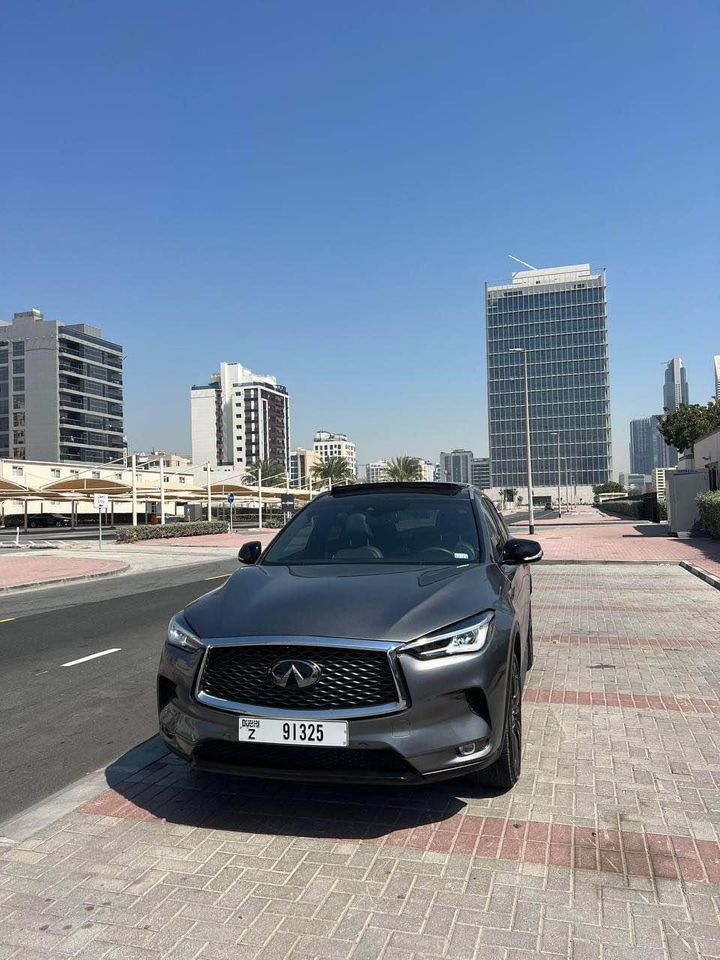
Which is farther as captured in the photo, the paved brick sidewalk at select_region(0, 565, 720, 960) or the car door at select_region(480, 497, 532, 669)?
the car door at select_region(480, 497, 532, 669)

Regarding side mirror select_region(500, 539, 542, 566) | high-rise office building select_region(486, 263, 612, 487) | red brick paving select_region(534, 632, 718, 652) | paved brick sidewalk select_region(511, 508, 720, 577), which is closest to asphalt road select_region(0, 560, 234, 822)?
side mirror select_region(500, 539, 542, 566)

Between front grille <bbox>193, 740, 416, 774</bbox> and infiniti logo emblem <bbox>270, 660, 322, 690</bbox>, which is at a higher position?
infiniti logo emblem <bbox>270, 660, 322, 690</bbox>

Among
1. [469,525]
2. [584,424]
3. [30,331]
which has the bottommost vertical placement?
[469,525]

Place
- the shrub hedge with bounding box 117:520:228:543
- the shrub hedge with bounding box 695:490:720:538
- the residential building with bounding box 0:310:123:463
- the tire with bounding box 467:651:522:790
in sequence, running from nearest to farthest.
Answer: the tire with bounding box 467:651:522:790, the shrub hedge with bounding box 695:490:720:538, the shrub hedge with bounding box 117:520:228:543, the residential building with bounding box 0:310:123:463

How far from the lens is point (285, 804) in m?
3.79

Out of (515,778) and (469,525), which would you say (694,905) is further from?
(469,525)

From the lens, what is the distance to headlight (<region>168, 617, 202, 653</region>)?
3.55m

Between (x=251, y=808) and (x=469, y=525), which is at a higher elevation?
(x=469, y=525)

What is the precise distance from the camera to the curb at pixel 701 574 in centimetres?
1327

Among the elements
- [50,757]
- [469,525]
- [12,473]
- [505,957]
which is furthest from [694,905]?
[12,473]

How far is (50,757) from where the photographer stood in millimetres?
4879

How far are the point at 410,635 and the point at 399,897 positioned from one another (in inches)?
40.7

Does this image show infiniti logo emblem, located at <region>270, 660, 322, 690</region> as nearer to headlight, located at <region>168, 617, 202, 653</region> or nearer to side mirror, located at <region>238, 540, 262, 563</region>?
headlight, located at <region>168, 617, 202, 653</region>

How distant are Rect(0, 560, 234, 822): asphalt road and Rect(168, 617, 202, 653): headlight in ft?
4.50
